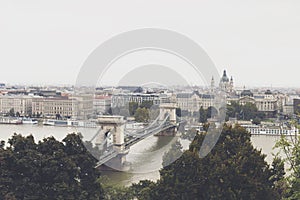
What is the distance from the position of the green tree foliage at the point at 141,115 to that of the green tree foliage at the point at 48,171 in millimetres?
8040

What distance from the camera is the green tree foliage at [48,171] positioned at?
4.37 meters

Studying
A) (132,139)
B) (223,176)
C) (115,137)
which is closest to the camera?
(223,176)

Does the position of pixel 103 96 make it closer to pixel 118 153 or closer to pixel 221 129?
pixel 118 153

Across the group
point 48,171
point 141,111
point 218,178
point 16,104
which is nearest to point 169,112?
point 141,111

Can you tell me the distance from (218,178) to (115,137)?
459cm

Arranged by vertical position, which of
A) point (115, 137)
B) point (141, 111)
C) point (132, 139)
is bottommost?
point (132, 139)

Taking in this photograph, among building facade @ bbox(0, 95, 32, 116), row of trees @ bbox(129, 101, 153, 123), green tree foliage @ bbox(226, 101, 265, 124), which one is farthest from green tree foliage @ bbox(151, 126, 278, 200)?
building facade @ bbox(0, 95, 32, 116)

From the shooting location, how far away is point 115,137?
8586mm

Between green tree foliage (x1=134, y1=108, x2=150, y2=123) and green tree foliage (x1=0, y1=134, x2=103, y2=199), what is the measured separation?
8.04m

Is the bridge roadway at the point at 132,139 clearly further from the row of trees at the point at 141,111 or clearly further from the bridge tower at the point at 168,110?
the row of trees at the point at 141,111

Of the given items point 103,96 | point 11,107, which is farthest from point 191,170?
point 11,107

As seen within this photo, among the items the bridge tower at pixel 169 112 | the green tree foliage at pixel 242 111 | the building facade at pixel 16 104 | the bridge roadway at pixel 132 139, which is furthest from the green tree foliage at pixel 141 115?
the building facade at pixel 16 104

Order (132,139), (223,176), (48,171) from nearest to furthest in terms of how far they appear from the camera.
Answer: (223,176) < (48,171) < (132,139)

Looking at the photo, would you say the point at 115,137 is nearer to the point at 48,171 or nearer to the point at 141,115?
the point at 48,171
